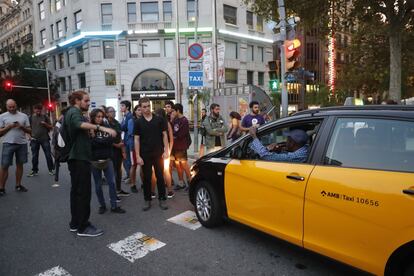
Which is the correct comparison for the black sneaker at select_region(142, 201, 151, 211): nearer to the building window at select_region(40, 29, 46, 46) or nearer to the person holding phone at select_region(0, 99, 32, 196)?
the person holding phone at select_region(0, 99, 32, 196)

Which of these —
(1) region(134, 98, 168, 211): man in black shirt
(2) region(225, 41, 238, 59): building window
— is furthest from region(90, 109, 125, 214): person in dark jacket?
(2) region(225, 41, 238, 59): building window

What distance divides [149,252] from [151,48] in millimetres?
30699

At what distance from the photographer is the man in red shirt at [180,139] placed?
6836 mm

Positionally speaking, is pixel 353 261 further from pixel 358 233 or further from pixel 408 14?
pixel 408 14

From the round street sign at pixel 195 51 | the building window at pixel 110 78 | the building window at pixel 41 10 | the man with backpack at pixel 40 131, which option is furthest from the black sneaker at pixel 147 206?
the building window at pixel 41 10

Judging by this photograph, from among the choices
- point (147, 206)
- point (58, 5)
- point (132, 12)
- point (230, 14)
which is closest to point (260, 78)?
point (230, 14)

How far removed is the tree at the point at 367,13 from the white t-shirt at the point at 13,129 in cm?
991

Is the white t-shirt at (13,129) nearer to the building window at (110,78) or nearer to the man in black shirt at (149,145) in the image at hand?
the man in black shirt at (149,145)

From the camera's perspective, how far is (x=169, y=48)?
32.3 meters

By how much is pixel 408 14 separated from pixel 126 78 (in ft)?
83.5

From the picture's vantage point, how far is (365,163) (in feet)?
8.95

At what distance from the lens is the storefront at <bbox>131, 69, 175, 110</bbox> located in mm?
32250

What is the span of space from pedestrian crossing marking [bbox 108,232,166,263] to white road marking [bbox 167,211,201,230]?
61 centimetres

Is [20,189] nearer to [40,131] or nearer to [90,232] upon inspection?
[40,131]
